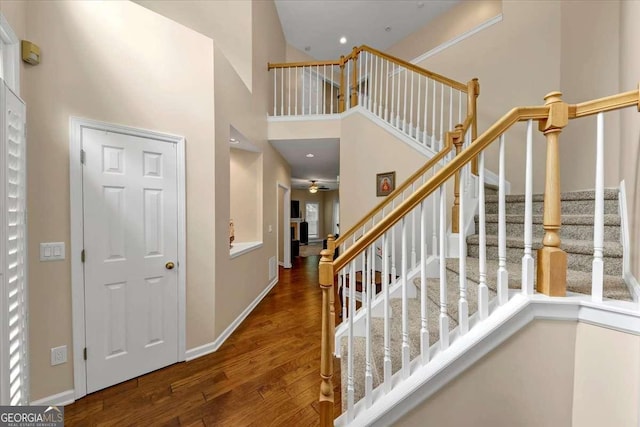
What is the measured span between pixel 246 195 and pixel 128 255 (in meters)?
2.01

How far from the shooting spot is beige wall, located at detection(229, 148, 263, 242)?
370 cm

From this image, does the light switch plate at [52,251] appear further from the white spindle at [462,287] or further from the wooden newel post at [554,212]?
the wooden newel post at [554,212]

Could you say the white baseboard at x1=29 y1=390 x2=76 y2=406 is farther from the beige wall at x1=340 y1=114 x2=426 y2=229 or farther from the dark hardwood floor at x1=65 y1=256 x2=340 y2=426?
the beige wall at x1=340 y1=114 x2=426 y2=229

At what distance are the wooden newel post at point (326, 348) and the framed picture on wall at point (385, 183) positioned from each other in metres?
2.23

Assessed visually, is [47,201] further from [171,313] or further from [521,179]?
[521,179]

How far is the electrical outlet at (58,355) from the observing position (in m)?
1.57

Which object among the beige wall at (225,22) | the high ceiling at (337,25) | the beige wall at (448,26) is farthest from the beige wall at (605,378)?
the beige wall at (448,26)

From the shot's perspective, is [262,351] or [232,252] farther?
[232,252]

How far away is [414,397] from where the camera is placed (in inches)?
43.4

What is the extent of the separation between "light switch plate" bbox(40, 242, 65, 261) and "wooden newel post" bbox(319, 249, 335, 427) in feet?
5.92

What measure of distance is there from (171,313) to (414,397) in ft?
6.39

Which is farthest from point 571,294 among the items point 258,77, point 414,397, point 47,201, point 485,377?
point 258,77

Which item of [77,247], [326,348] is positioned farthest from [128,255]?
[326,348]

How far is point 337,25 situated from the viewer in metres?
4.66
